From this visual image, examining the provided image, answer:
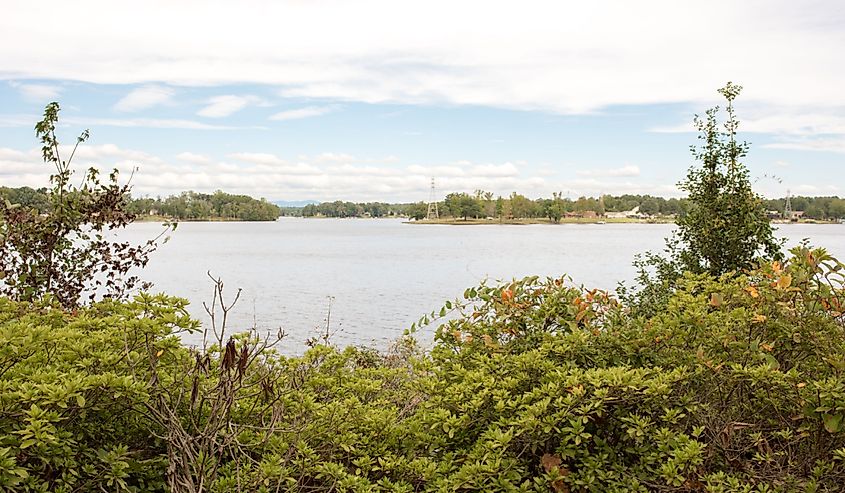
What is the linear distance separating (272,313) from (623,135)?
29.7m

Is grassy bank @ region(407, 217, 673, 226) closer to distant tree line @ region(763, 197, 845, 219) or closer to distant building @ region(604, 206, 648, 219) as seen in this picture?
distant building @ region(604, 206, 648, 219)

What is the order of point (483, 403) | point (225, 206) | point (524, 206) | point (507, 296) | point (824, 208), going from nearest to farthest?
point (483, 403) < point (507, 296) < point (824, 208) < point (225, 206) < point (524, 206)

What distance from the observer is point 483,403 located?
3213 mm

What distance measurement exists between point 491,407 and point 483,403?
0.07 m

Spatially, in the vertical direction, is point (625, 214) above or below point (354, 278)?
above

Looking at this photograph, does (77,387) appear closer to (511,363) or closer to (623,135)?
(511,363)

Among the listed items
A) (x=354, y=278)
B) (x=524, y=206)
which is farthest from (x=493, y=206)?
(x=354, y=278)

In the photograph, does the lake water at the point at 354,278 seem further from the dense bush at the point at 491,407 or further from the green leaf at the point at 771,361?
the green leaf at the point at 771,361

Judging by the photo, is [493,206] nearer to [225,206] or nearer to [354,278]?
[225,206]

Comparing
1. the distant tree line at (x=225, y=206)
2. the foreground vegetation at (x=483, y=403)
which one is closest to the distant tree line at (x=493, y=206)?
the distant tree line at (x=225, y=206)

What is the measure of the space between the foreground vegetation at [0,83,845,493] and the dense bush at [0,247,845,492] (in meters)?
0.01

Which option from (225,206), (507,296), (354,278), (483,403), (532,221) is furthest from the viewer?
(532,221)

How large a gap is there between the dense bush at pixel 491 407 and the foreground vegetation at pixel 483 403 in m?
0.01

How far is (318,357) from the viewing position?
13.1 feet
